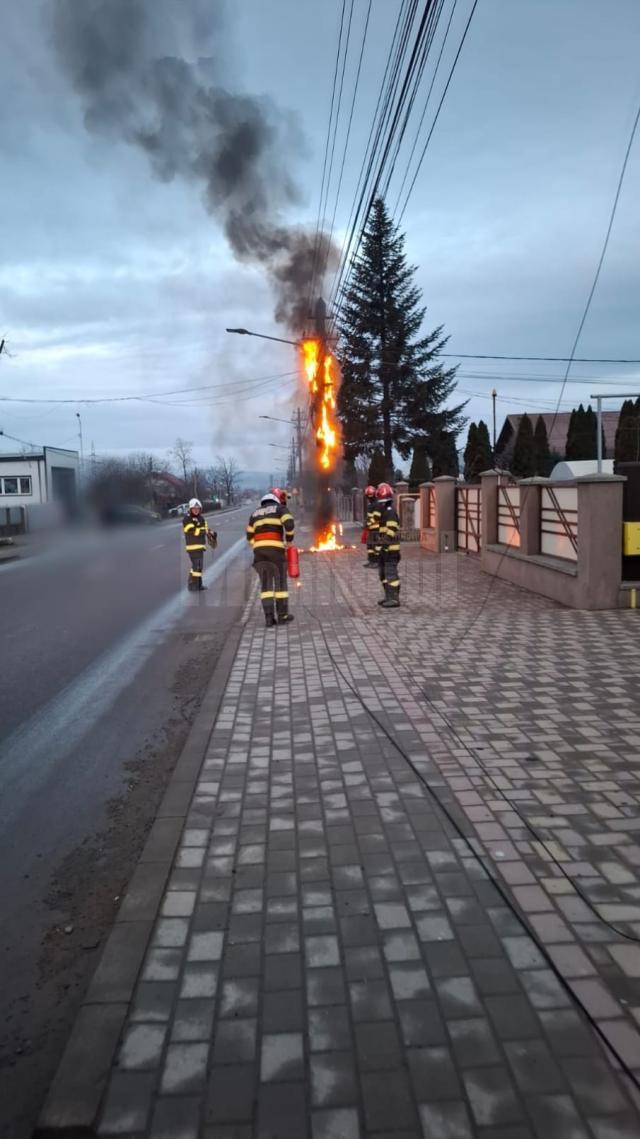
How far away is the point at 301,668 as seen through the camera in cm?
710

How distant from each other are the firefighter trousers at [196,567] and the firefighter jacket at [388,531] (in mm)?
3971

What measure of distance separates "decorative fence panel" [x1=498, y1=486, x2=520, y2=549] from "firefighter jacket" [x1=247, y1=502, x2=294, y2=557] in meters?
4.77

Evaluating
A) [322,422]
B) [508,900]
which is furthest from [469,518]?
[508,900]

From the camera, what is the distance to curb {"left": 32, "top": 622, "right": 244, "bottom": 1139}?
2119mm

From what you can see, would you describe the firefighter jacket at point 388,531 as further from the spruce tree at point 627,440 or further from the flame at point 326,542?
the spruce tree at point 627,440

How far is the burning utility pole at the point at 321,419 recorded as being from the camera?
1852 centimetres

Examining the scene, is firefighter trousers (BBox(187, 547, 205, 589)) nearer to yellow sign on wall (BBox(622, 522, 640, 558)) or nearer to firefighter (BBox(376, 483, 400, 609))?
firefighter (BBox(376, 483, 400, 609))

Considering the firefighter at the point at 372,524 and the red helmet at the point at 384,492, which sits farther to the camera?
the firefighter at the point at 372,524

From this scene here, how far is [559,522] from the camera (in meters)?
10.8

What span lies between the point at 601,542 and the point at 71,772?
6864 millimetres

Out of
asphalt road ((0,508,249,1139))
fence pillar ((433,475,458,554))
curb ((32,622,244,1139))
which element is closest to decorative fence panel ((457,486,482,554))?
fence pillar ((433,475,458,554))

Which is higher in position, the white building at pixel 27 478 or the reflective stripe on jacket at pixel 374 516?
the white building at pixel 27 478

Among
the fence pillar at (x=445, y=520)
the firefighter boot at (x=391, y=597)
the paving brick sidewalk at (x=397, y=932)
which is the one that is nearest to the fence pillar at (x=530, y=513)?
the firefighter boot at (x=391, y=597)

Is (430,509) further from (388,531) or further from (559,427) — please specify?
(559,427)
